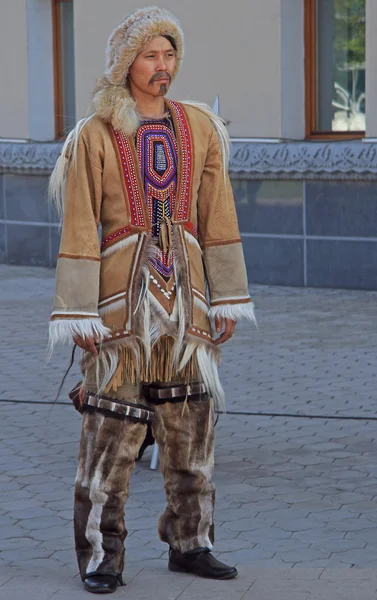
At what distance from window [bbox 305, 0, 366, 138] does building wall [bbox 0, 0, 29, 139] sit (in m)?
3.62

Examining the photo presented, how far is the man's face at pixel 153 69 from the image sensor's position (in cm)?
427

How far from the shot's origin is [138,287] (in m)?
4.27

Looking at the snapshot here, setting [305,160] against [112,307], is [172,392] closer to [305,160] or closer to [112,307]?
[112,307]

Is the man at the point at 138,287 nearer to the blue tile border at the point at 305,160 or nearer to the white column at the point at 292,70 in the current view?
the blue tile border at the point at 305,160

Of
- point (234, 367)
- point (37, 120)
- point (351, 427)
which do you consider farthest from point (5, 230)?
point (351, 427)

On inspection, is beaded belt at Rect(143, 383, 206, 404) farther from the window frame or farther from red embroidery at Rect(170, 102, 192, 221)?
the window frame

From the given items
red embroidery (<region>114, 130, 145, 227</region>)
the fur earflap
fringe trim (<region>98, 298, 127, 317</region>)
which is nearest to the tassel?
red embroidery (<region>114, 130, 145, 227</region>)

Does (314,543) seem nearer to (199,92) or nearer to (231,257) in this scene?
(231,257)

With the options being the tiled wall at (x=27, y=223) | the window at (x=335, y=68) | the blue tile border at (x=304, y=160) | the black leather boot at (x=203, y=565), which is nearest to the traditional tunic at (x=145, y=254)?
the black leather boot at (x=203, y=565)

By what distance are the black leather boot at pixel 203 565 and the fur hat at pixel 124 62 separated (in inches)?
57.6

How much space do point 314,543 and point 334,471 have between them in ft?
3.70

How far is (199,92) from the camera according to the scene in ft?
42.1

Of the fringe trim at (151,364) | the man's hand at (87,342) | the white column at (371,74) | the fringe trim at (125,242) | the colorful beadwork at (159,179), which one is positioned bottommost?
the fringe trim at (151,364)

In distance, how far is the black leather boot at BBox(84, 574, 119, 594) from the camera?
14.0 ft
